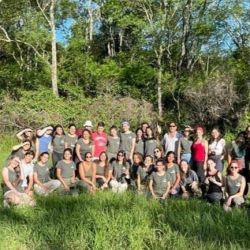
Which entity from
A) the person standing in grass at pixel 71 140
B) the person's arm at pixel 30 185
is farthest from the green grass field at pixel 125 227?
the person standing in grass at pixel 71 140

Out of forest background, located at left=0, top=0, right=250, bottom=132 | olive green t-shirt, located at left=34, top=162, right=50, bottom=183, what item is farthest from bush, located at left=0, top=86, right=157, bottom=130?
olive green t-shirt, located at left=34, top=162, right=50, bottom=183

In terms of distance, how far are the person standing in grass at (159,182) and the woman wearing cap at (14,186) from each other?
8.58 ft

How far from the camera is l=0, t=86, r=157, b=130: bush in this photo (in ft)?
87.5

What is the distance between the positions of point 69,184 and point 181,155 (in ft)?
8.89

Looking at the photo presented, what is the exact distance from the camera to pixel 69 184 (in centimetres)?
1302

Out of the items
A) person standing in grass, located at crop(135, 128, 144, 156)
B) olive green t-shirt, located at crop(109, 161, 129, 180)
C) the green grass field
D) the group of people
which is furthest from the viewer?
person standing in grass, located at crop(135, 128, 144, 156)

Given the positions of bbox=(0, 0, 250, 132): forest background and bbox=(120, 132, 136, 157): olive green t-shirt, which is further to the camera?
bbox=(0, 0, 250, 132): forest background

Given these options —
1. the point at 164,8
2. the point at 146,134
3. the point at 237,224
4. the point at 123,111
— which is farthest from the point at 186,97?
the point at 237,224

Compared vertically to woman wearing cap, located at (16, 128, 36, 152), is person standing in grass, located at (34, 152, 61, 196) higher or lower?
lower

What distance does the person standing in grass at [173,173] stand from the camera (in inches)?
480

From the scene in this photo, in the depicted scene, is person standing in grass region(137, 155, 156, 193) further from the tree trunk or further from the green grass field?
the tree trunk

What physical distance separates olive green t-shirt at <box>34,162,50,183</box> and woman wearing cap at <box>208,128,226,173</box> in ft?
12.1

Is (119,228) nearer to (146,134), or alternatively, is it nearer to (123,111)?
(146,134)

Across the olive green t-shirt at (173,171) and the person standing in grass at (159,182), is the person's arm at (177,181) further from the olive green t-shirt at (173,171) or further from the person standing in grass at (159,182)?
the person standing in grass at (159,182)
